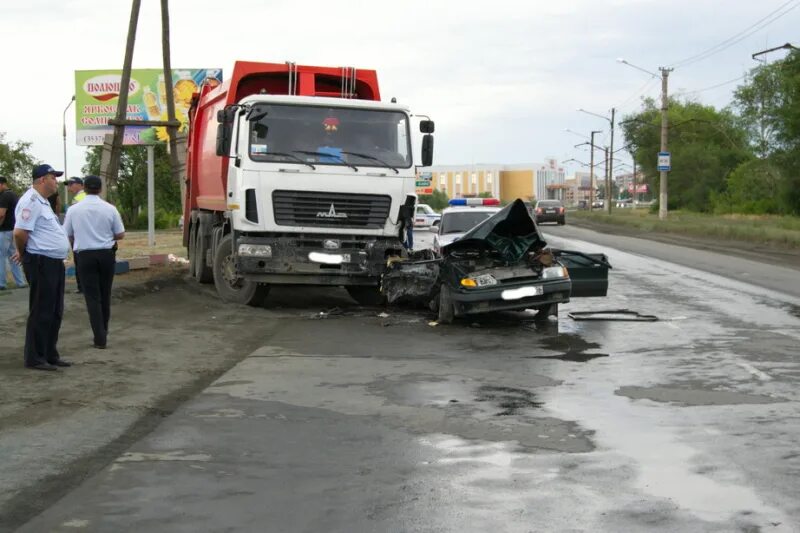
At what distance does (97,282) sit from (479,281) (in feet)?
16.0

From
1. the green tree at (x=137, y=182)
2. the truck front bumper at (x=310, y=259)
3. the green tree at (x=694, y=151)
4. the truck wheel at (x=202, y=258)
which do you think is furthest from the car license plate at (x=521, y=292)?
the green tree at (x=694, y=151)

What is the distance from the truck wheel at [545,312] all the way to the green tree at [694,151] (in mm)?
83677

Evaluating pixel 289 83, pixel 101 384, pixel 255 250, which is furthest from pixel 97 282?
pixel 289 83

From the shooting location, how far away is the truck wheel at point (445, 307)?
47.4 feet

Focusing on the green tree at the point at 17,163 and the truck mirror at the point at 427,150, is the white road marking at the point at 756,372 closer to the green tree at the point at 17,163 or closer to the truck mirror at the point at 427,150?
the truck mirror at the point at 427,150

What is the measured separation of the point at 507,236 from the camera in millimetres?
14695

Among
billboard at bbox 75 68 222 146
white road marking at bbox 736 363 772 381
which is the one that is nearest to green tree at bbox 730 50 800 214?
billboard at bbox 75 68 222 146

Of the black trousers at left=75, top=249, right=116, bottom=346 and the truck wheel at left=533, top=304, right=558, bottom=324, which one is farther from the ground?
the black trousers at left=75, top=249, right=116, bottom=346

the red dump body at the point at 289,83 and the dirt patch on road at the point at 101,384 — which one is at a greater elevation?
the red dump body at the point at 289,83

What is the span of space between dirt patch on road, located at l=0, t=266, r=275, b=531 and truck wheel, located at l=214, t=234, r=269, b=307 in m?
0.21

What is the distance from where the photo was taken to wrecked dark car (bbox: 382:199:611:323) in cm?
1411

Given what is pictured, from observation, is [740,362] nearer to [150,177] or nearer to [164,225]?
[150,177]

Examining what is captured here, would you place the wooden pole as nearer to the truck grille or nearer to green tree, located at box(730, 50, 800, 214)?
the truck grille

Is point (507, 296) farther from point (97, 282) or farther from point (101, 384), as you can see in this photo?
point (101, 384)
